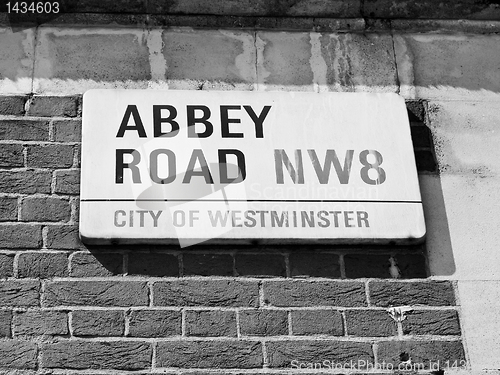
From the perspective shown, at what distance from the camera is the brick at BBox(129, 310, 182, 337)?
290 cm

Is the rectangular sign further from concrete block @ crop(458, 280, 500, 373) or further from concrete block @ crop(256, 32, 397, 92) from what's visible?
concrete block @ crop(458, 280, 500, 373)

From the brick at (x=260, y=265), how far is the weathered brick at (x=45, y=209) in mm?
655

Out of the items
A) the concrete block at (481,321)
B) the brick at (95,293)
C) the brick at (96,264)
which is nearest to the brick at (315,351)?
the concrete block at (481,321)

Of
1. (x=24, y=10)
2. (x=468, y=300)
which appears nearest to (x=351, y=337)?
(x=468, y=300)

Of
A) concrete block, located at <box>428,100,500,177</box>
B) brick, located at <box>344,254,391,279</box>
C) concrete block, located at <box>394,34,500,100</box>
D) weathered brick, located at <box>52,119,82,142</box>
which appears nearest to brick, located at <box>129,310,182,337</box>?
brick, located at <box>344,254,391,279</box>

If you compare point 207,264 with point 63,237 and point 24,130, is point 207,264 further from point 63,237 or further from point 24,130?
point 24,130

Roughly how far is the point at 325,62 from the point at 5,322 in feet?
5.39

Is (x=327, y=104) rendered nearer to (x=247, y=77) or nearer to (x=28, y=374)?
(x=247, y=77)

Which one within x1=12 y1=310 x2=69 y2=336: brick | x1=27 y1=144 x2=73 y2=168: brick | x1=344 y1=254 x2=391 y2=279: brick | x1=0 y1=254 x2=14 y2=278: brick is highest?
x1=27 y1=144 x2=73 y2=168: brick

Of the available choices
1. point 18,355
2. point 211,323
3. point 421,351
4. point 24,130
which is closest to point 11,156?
point 24,130

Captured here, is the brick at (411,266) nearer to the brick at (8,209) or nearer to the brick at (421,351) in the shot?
the brick at (421,351)

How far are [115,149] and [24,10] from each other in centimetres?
80

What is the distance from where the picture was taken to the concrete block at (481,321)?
2.95m

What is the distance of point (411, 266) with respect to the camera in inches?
122
